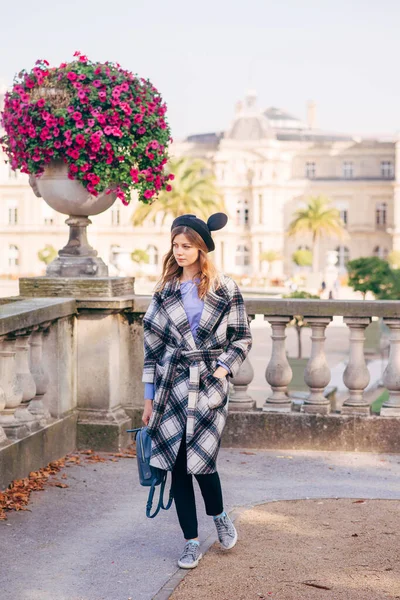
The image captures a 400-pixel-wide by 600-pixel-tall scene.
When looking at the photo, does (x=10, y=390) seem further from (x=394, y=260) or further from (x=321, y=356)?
(x=394, y=260)

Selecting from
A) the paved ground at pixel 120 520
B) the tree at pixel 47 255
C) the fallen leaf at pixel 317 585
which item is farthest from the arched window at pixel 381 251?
the fallen leaf at pixel 317 585

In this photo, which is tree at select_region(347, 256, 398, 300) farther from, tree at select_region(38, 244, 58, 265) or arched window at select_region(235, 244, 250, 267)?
arched window at select_region(235, 244, 250, 267)

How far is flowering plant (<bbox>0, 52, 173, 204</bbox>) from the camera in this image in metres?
6.08

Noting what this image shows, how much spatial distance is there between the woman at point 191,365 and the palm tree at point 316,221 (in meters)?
70.0

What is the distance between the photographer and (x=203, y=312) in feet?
13.3

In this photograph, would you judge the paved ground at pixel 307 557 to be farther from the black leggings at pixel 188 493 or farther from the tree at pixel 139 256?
the tree at pixel 139 256

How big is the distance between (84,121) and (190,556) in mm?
3059

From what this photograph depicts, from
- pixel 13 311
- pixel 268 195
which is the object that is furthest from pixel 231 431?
pixel 268 195

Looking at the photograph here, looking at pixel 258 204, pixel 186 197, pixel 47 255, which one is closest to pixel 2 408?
pixel 186 197

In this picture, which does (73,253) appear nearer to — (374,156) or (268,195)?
(268,195)

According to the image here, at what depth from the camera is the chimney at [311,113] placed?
317 feet

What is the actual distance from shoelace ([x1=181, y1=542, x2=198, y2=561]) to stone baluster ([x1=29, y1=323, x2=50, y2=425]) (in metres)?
1.87

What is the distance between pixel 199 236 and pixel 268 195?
7695 centimetres

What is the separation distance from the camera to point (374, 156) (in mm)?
84812
